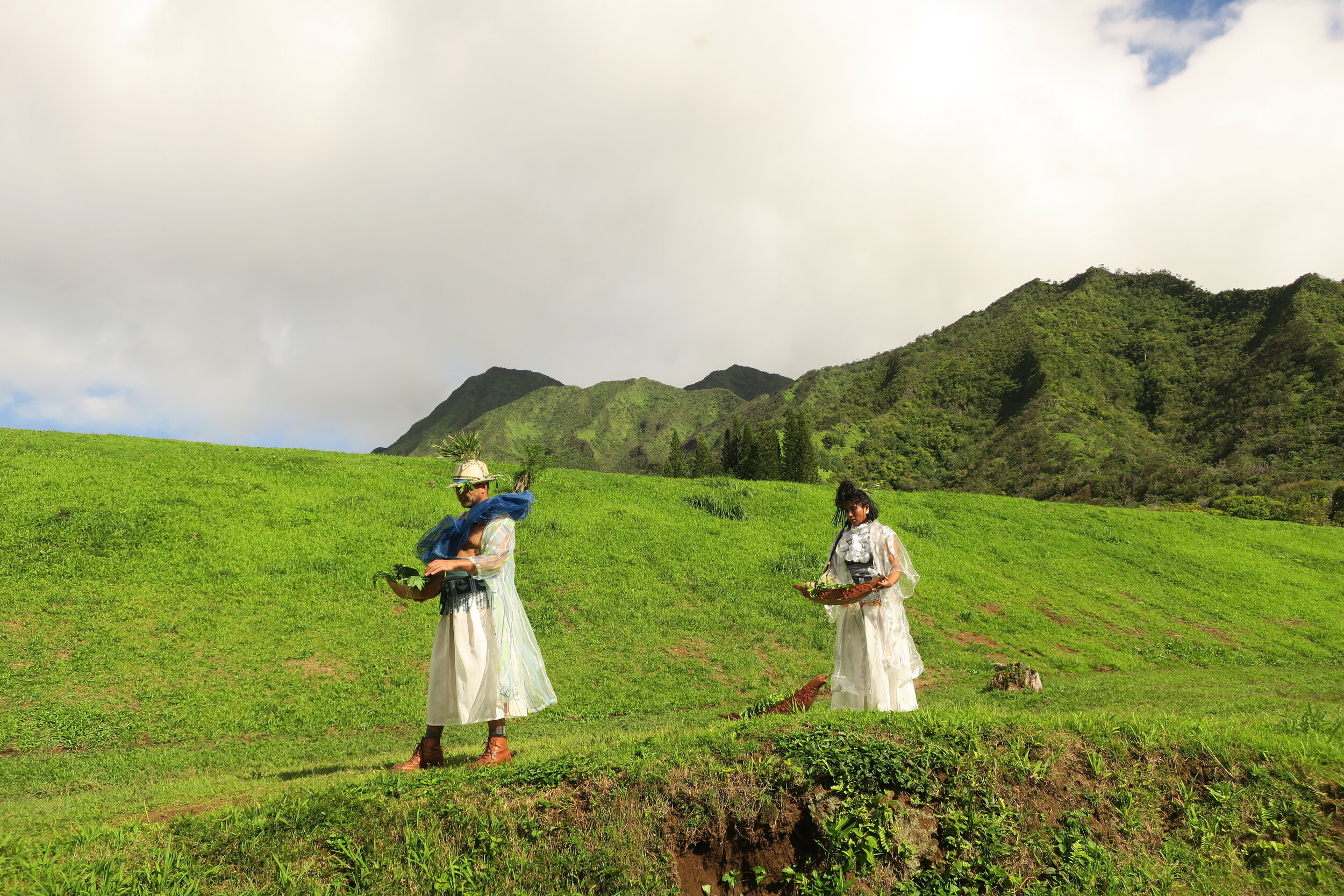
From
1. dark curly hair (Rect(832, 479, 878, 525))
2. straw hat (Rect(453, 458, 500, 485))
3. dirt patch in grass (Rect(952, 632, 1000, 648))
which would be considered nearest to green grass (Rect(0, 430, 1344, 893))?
dirt patch in grass (Rect(952, 632, 1000, 648))

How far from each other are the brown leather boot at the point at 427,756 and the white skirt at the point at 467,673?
0.55 ft

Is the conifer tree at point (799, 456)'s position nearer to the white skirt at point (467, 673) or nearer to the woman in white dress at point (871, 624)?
the woman in white dress at point (871, 624)

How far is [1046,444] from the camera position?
86000mm

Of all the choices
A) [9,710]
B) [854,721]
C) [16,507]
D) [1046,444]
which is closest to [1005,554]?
[854,721]

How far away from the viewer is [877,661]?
6902 mm

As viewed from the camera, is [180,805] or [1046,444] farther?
[1046,444]

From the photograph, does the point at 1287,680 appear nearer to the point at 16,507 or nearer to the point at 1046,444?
the point at 16,507

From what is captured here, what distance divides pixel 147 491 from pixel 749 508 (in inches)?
686

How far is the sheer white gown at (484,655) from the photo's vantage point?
5961mm

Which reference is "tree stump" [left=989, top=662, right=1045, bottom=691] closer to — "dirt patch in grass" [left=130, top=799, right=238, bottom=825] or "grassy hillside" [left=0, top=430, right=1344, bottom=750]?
"grassy hillside" [left=0, top=430, right=1344, bottom=750]

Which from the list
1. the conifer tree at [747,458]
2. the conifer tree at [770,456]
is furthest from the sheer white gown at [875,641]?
the conifer tree at [770,456]

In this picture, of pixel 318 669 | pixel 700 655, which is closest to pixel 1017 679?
pixel 700 655

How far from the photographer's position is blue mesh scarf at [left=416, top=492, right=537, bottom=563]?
616cm

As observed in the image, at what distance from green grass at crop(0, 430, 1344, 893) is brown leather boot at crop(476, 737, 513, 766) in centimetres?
54
